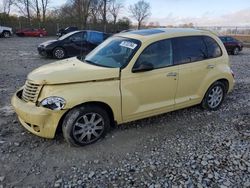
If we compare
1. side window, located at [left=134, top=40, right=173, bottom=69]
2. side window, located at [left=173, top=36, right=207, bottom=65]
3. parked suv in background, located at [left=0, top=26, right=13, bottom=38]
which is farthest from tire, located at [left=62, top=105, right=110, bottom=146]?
parked suv in background, located at [left=0, top=26, right=13, bottom=38]

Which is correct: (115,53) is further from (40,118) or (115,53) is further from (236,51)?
(236,51)

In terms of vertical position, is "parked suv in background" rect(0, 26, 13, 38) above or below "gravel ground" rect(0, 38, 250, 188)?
above

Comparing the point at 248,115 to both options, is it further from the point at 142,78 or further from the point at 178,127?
the point at 142,78

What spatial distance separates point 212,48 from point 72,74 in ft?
9.86

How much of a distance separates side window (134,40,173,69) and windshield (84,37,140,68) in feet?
0.58

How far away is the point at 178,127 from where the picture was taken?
4.73m

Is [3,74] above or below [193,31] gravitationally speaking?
below

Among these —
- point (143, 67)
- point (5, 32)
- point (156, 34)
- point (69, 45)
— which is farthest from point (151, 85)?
point (5, 32)

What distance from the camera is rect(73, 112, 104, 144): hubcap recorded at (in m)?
3.85

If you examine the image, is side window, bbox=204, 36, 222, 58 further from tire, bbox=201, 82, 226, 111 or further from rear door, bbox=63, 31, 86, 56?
rear door, bbox=63, 31, 86, 56


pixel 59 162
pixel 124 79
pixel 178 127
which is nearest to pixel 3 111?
pixel 59 162

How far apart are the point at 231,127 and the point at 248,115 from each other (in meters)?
0.84

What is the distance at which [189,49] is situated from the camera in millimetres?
4887

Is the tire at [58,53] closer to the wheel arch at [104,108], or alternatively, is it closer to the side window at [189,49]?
the side window at [189,49]
